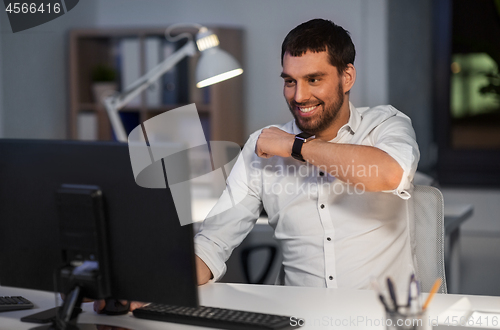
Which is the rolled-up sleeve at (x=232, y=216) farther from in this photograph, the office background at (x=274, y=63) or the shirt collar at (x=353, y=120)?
the office background at (x=274, y=63)

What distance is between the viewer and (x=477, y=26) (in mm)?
3176

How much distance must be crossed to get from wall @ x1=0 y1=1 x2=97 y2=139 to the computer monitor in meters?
2.12

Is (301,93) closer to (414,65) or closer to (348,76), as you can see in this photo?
(348,76)

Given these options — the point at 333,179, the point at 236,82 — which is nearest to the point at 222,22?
the point at 236,82

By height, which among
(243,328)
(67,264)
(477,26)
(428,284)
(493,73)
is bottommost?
(428,284)

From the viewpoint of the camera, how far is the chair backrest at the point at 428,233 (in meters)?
1.51

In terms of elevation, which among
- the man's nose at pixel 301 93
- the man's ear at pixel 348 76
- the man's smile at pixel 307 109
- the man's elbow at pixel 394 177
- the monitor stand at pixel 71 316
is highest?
the man's ear at pixel 348 76

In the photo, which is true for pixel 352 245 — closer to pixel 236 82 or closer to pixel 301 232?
pixel 301 232

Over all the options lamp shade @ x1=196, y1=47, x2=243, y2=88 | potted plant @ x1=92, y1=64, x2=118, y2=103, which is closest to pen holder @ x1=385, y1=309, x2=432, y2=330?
lamp shade @ x1=196, y1=47, x2=243, y2=88

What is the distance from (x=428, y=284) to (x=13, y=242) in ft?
3.47

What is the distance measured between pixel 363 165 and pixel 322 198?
0.88 ft

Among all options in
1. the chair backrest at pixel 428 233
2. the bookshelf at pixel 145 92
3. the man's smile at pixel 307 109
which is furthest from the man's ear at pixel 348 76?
the bookshelf at pixel 145 92

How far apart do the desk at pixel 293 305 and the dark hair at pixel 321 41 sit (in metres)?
0.69

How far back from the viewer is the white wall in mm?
2934
